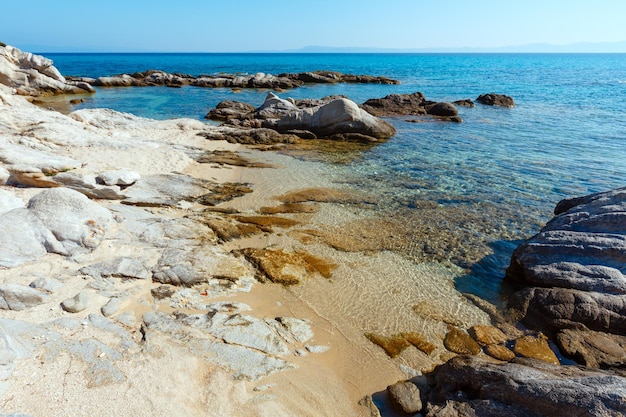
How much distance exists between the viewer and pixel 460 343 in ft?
22.6

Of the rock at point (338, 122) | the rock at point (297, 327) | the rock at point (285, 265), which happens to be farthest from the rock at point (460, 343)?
the rock at point (338, 122)

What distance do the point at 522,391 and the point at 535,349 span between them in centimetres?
259

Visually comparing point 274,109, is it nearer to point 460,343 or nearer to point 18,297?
point 18,297

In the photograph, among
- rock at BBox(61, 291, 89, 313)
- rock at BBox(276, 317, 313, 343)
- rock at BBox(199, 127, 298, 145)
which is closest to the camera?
rock at BBox(61, 291, 89, 313)

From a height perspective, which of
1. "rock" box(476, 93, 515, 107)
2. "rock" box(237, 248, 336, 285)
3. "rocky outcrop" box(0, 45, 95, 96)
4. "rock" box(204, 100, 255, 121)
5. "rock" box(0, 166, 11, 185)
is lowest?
"rock" box(237, 248, 336, 285)

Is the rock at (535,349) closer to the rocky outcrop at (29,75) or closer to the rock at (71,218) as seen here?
the rock at (71,218)

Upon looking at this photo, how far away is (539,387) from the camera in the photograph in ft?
15.3

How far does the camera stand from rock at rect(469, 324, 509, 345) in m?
7.02

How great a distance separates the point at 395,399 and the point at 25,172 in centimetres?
1086

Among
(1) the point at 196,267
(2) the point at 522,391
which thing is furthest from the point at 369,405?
(1) the point at 196,267

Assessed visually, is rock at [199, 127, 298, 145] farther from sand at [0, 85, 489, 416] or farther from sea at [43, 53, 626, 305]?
sand at [0, 85, 489, 416]

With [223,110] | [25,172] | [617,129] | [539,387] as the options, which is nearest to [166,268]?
[25,172]

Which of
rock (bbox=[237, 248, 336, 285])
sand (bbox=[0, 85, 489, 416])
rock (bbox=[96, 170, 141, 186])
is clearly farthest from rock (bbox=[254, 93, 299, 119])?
rock (bbox=[237, 248, 336, 285])

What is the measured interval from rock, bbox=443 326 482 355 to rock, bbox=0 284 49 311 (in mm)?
7167
